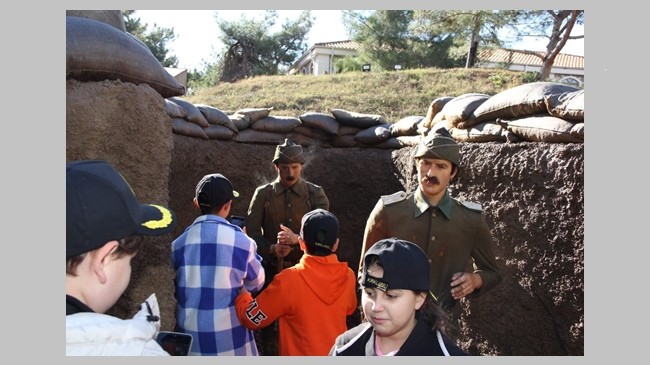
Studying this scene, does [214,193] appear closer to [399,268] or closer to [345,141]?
[399,268]

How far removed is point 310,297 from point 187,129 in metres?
2.89

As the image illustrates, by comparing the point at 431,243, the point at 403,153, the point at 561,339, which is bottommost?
the point at 561,339

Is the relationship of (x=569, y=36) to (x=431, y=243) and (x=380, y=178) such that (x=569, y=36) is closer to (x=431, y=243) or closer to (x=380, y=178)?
(x=380, y=178)

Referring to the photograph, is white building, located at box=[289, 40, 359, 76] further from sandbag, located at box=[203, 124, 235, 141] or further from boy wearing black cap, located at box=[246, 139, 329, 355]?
boy wearing black cap, located at box=[246, 139, 329, 355]

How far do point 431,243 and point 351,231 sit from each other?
287 cm

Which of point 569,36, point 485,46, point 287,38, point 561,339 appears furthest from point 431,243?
point 287,38

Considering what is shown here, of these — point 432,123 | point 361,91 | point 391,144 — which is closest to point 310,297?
point 432,123

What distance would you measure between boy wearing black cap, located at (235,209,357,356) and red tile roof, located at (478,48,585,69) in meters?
14.6

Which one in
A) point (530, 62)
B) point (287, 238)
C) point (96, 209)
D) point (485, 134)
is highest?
point (530, 62)

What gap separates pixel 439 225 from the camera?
297 cm

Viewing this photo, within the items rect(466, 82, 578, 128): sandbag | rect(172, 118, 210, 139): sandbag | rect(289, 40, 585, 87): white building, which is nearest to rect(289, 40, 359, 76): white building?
rect(289, 40, 585, 87): white building

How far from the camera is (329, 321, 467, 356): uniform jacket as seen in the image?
70.8 inches


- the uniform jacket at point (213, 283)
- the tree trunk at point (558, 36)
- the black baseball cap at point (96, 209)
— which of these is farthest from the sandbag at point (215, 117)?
the tree trunk at point (558, 36)

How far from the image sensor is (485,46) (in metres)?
15.7
